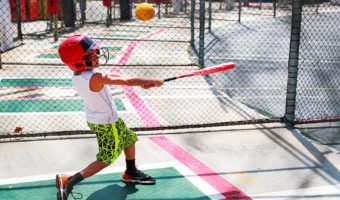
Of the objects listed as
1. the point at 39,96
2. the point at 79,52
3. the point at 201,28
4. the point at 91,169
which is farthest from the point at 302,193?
the point at 201,28

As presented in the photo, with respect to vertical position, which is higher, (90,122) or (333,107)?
(90,122)

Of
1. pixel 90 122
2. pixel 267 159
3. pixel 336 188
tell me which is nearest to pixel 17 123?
pixel 90 122

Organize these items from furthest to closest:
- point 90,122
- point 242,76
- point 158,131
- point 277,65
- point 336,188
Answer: point 277,65 < point 242,76 < point 158,131 < point 336,188 < point 90,122

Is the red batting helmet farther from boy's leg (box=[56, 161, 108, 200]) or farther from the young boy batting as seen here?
boy's leg (box=[56, 161, 108, 200])

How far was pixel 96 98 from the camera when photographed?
3789mm

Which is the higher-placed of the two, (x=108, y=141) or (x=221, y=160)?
(x=108, y=141)

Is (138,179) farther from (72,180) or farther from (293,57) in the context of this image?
(293,57)

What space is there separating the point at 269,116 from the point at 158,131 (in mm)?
1879

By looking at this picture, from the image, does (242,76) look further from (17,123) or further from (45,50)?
(45,50)

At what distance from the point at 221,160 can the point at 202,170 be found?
374 mm

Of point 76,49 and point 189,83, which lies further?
point 189,83

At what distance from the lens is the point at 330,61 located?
36.2ft

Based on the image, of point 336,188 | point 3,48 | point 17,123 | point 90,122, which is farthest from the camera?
→ point 3,48

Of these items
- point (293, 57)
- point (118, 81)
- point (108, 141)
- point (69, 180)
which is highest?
point (118, 81)
